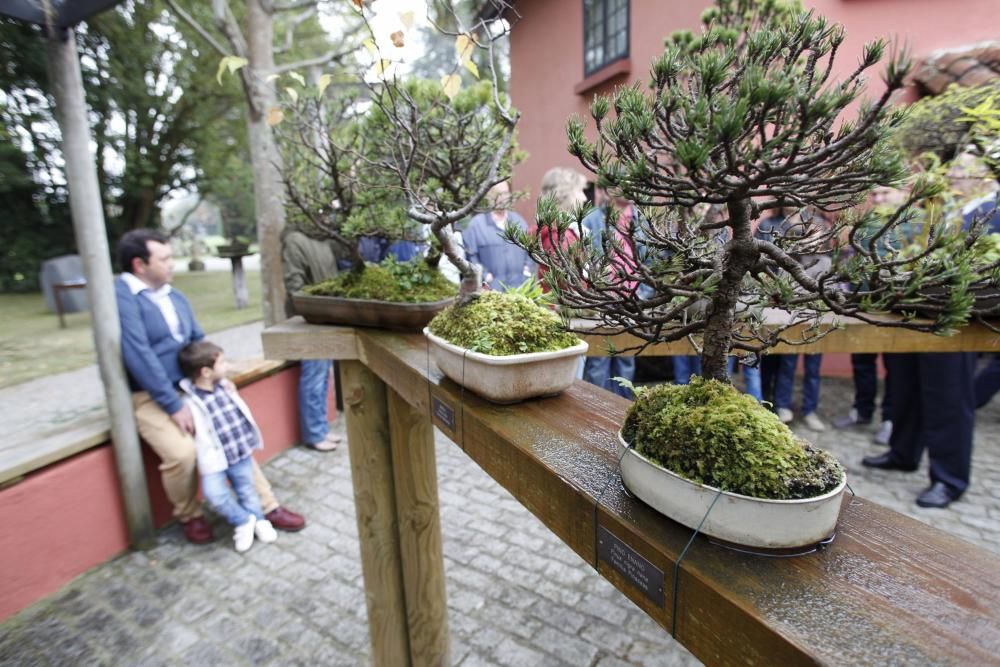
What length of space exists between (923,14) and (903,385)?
3.88 meters

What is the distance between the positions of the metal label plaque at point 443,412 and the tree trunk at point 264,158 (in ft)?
13.5

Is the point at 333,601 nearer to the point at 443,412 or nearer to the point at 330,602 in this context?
the point at 330,602

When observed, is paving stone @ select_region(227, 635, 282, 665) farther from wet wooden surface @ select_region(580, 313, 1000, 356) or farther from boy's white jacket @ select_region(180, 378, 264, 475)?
wet wooden surface @ select_region(580, 313, 1000, 356)

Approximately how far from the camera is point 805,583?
756 millimetres

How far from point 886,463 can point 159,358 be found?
5698 mm

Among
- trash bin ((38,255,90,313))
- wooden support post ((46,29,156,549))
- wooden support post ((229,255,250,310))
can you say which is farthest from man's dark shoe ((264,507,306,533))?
trash bin ((38,255,90,313))

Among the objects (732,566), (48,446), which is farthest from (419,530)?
(48,446)

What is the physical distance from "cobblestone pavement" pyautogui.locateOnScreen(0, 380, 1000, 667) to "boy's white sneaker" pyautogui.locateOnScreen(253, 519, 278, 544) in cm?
7

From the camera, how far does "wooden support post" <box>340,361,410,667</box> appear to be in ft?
7.54

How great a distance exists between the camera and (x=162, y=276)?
357cm

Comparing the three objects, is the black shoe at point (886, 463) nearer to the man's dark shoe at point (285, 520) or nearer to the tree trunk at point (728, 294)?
the tree trunk at point (728, 294)

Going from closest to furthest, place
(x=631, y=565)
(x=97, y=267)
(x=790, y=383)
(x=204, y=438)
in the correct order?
(x=631, y=565)
(x=97, y=267)
(x=204, y=438)
(x=790, y=383)

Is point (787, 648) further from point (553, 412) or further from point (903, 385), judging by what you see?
point (903, 385)

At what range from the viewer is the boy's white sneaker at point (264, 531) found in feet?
12.1
